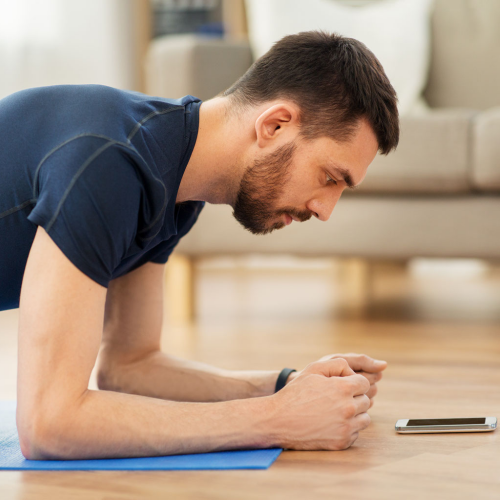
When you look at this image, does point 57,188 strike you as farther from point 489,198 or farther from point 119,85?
point 119,85

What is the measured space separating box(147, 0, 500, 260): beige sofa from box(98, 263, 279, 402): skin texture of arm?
85cm

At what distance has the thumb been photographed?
1016 millimetres

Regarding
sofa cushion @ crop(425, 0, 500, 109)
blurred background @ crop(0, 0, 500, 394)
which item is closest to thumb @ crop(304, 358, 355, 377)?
blurred background @ crop(0, 0, 500, 394)

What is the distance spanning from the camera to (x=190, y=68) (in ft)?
6.93

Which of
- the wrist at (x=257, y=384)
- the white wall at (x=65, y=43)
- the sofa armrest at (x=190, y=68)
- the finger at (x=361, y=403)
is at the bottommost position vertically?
the wrist at (x=257, y=384)

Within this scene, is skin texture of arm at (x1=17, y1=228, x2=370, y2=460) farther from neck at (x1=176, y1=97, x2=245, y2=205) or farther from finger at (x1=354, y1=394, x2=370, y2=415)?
neck at (x1=176, y1=97, x2=245, y2=205)

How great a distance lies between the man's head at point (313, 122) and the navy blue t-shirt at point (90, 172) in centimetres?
10

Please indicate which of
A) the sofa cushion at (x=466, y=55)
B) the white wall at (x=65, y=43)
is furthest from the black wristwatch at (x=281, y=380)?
the white wall at (x=65, y=43)

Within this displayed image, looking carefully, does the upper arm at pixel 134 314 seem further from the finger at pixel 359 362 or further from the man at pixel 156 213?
the finger at pixel 359 362

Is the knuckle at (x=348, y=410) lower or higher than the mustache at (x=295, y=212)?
lower

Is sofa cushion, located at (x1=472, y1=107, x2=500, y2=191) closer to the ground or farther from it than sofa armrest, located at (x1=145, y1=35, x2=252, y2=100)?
closer to the ground

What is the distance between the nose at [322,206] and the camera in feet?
3.61

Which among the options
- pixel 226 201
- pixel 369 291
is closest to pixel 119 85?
pixel 369 291

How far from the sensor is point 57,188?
0.87m
